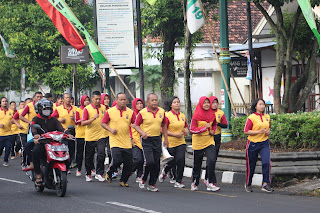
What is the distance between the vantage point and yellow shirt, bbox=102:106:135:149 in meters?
13.2

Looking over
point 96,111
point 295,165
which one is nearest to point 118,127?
point 96,111

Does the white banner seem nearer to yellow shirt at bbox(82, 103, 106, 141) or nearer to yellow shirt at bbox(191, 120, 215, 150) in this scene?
yellow shirt at bbox(82, 103, 106, 141)

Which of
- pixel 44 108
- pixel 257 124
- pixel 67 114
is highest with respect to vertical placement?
pixel 44 108

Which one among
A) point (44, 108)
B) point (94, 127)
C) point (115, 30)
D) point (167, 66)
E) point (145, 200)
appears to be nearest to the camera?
point (145, 200)

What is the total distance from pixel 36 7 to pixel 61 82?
4.09 metres

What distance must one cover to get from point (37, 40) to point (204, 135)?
24.2 m

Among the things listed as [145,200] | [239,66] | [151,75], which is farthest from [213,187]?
[151,75]

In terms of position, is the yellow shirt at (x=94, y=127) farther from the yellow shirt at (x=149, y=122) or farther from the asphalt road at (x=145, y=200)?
the yellow shirt at (x=149, y=122)

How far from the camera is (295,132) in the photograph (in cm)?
1417

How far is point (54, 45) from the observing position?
3562cm

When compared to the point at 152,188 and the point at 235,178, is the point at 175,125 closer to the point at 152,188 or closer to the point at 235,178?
the point at 152,188

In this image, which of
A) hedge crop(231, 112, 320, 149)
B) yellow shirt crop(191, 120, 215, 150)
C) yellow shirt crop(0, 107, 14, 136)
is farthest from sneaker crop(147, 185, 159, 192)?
yellow shirt crop(0, 107, 14, 136)

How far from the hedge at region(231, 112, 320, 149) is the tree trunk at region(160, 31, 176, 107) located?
36.9ft

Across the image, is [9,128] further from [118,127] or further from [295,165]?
[295,165]
